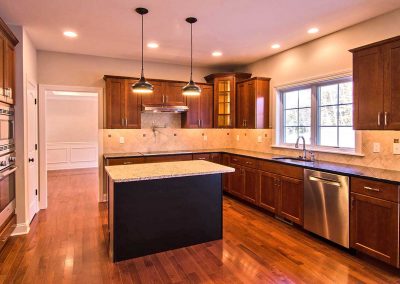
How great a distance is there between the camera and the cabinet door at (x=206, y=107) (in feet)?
18.6

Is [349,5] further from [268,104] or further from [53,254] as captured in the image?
[53,254]

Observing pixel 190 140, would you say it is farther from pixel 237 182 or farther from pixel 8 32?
pixel 8 32

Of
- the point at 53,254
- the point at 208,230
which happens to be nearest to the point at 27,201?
the point at 53,254

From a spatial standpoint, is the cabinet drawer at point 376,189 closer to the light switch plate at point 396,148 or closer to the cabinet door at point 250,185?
the light switch plate at point 396,148

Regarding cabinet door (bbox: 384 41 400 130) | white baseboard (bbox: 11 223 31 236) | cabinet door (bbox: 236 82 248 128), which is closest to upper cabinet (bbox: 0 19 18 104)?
white baseboard (bbox: 11 223 31 236)

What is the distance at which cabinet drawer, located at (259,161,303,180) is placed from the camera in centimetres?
Result: 360

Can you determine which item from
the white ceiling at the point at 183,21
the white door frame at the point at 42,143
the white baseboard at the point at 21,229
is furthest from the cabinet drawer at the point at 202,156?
the white baseboard at the point at 21,229

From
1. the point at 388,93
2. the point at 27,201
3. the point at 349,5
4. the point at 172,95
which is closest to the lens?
the point at 388,93

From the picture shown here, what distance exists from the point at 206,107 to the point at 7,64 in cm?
350

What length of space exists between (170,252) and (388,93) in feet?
9.35

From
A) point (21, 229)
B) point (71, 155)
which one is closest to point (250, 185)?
point (21, 229)

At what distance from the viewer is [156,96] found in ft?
17.2

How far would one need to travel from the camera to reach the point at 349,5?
117 inches

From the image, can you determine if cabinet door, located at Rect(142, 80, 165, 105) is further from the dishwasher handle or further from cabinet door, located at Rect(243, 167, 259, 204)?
the dishwasher handle
